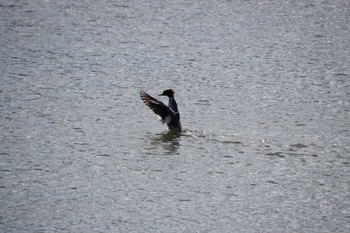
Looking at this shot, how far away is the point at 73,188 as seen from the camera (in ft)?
30.2

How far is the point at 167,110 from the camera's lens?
37.3ft

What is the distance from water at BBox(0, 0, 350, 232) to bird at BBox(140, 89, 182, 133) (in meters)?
0.16

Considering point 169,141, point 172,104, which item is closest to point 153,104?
point 172,104

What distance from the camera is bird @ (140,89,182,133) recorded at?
36.9 ft

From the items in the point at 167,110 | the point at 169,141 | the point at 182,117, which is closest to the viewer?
the point at 169,141

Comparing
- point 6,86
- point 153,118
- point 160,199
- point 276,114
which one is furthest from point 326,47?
point 160,199

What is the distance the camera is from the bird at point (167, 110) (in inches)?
443

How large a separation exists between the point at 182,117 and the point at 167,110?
600 millimetres

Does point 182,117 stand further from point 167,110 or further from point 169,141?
point 169,141

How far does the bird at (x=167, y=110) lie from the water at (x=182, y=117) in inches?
6.4

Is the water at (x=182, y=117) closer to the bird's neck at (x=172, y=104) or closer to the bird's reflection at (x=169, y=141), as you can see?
the bird's reflection at (x=169, y=141)

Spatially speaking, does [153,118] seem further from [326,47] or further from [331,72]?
[326,47]

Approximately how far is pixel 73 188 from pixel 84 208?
59 cm

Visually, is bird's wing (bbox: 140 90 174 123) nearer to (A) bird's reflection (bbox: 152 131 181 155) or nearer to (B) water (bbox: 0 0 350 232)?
(B) water (bbox: 0 0 350 232)
